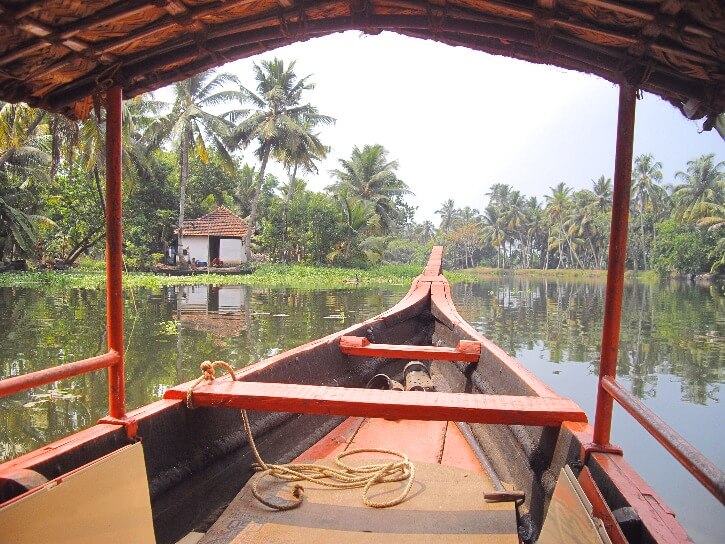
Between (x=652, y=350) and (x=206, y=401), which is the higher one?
(x=206, y=401)

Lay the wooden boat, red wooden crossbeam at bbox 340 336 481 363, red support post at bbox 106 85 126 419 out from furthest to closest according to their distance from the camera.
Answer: red wooden crossbeam at bbox 340 336 481 363, red support post at bbox 106 85 126 419, the wooden boat

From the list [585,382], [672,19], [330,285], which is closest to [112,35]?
[672,19]

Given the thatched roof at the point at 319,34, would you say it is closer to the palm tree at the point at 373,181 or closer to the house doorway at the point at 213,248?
the house doorway at the point at 213,248

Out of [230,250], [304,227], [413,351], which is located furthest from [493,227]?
[413,351]

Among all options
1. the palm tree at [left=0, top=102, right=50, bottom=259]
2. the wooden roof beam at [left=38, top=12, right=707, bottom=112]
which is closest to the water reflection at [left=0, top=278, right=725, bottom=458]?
the palm tree at [left=0, top=102, right=50, bottom=259]

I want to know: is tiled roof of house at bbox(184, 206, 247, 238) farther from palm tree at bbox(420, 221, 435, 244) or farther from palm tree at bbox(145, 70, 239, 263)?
palm tree at bbox(420, 221, 435, 244)

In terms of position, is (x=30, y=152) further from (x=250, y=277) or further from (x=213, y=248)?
(x=213, y=248)

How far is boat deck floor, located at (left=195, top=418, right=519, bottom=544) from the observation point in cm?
212

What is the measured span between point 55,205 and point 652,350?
73.0 feet

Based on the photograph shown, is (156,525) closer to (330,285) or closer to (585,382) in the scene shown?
(585,382)

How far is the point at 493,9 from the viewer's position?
1712mm

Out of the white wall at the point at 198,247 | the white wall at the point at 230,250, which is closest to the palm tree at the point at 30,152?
the white wall at the point at 198,247

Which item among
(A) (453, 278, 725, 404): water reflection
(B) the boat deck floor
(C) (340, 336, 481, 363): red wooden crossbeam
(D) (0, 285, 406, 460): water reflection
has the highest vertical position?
(C) (340, 336, 481, 363): red wooden crossbeam

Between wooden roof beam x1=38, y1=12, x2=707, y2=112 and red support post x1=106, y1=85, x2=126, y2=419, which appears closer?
wooden roof beam x1=38, y1=12, x2=707, y2=112
